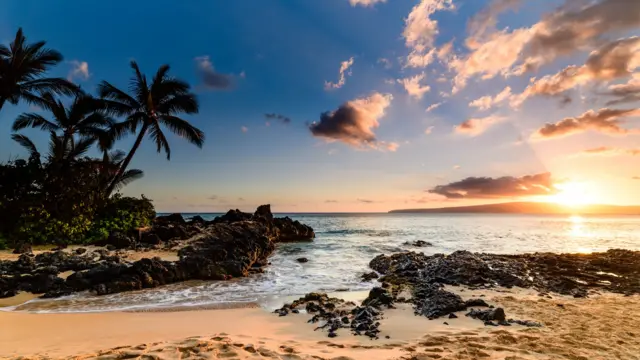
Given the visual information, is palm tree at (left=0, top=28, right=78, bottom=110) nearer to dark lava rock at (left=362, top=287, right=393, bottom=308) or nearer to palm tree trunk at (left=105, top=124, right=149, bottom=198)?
palm tree trunk at (left=105, top=124, right=149, bottom=198)

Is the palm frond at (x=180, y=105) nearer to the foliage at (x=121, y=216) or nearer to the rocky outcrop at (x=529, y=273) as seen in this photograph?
the foliage at (x=121, y=216)

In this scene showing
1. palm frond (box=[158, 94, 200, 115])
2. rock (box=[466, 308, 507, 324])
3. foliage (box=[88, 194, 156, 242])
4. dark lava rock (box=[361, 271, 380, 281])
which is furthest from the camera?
palm frond (box=[158, 94, 200, 115])

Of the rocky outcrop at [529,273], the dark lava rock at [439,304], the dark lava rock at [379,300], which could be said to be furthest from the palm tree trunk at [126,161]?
the dark lava rock at [439,304]

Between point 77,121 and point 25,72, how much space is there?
5.58 metres

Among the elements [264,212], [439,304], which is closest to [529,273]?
[439,304]

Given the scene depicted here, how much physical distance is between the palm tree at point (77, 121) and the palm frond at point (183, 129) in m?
4.26

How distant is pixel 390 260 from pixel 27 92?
2499cm

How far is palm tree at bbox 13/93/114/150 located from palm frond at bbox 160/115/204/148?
4256 millimetres

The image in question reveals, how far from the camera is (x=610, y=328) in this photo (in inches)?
242

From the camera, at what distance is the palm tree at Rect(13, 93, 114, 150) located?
2266 centimetres

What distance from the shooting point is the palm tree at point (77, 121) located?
22.7 metres

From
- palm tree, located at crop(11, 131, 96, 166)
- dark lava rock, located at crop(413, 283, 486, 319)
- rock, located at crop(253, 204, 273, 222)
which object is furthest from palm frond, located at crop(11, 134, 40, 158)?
dark lava rock, located at crop(413, 283, 486, 319)

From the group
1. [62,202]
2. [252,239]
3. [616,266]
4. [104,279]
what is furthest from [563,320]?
[62,202]

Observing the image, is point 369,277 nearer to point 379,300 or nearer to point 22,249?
point 379,300
